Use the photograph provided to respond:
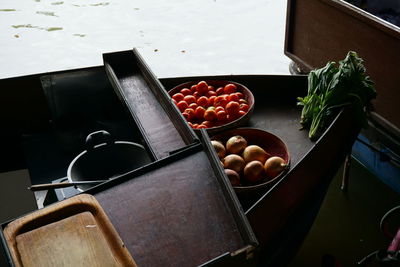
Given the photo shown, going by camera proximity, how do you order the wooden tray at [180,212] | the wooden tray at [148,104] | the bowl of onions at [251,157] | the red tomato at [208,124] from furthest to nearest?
the red tomato at [208,124], the bowl of onions at [251,157], the wooden tray at [148,104], the wooden tray at [180,212]

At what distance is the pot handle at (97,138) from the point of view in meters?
2.41

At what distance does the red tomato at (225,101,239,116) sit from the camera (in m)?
3.04

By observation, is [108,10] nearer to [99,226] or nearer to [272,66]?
[272,66]

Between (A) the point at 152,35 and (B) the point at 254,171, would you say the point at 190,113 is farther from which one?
(A) the point at 152,35

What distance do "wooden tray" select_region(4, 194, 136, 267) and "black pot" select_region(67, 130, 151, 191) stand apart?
0.86 m

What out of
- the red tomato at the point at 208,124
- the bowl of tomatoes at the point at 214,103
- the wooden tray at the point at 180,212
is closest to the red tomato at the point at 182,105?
the bowl of tomatoes at the point at 214,103

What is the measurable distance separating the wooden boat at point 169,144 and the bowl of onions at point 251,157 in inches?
4.0

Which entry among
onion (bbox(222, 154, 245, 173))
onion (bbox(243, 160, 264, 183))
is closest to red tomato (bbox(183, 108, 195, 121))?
onion (bbox(222, 154, 245, 173))

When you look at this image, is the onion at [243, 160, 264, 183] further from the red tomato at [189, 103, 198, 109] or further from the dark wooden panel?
the dark wooden panel

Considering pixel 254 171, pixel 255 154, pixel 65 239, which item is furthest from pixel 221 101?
pixel 65 239

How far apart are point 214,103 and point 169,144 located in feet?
3.28

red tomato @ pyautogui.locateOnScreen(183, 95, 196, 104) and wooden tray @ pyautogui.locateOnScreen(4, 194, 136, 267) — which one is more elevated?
wooden tray @ pyautogui.locateOnScreen(4, 194, 136, 267)

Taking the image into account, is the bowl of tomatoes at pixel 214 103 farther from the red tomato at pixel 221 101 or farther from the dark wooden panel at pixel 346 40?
the dark wooden panel at pixel 346 40

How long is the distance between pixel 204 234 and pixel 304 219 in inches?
49.8
